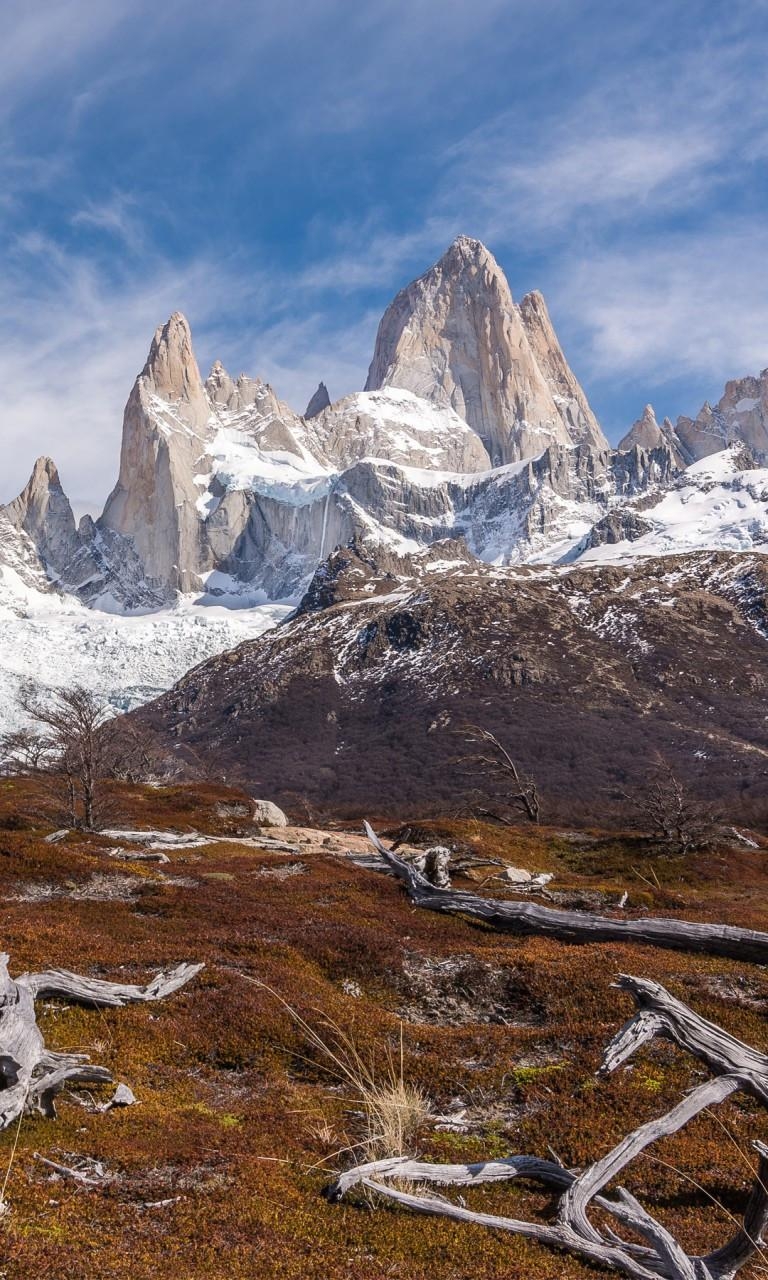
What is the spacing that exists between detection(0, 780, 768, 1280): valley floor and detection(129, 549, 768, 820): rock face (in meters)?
72.8

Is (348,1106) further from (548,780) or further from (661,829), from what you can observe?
(548,780)

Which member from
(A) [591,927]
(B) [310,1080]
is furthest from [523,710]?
(B) [310,1080]

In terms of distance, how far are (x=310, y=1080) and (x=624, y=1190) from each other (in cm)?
593

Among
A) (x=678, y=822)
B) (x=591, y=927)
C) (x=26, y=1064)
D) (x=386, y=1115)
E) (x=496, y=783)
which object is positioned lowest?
(x=496, y=783)

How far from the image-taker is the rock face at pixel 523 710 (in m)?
126

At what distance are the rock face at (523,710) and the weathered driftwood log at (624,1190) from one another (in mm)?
84337

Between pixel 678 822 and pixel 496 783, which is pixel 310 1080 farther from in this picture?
pixel 496 783

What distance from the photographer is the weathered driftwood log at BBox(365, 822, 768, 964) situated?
1659 cm

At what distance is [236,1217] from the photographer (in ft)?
24.5

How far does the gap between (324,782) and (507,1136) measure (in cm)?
12950

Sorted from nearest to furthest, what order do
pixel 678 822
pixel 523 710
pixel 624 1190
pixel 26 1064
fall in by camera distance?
pixel 624 1190
pixel 26 1064
pixel 678 822
pixel 523 710

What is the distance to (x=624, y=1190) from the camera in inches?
276

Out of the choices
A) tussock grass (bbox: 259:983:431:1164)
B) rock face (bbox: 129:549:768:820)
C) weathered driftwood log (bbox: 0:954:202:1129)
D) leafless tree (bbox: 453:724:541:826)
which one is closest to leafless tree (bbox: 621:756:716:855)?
leafless tree (bbox: 453:724:541:826)

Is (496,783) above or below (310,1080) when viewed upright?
below
